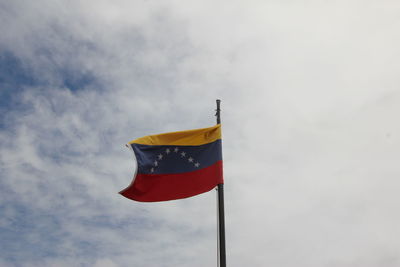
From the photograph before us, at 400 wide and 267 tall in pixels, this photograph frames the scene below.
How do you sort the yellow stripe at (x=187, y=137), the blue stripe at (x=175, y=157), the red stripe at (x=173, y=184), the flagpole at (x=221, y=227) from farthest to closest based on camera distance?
the yellow stripe at (x=187, y=137), the blue stripe at (x=175, y=157), the red stripe at (x=173, y=184), the flagpole at (x=221, y=227)

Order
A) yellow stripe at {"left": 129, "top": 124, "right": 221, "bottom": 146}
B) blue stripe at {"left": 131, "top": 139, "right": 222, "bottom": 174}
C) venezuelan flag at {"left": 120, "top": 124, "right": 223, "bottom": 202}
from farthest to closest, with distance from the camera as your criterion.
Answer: yellow stripe at {"left": 129, "top": 124, "right": 221, "bottom": 146} < blue stripe at {"left": 131, "top": 139, "right": 222, "bottom": 174} < venezuelan flag at {"left": 120, "top": 124, "right": 223, "bottom": 202}

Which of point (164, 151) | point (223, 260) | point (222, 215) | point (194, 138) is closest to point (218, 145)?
point (194, 138)

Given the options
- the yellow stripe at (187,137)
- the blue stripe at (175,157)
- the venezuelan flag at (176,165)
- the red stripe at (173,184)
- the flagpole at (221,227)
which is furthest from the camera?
the yellow stripe at (187,137)

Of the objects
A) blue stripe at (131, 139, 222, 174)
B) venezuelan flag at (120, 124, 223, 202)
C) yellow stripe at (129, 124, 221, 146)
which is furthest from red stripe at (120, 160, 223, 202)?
yellow stripe at (129, 124, 221, 146)

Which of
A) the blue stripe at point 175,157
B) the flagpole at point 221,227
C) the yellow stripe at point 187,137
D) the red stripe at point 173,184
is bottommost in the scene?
the flagpole at point 221,227

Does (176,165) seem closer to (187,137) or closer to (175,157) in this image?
(175,157)

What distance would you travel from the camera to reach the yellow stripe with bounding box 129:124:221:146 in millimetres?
15328

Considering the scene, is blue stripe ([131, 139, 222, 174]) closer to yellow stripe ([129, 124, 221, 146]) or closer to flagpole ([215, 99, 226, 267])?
yellow stripe ([129, 124, 221, 146])

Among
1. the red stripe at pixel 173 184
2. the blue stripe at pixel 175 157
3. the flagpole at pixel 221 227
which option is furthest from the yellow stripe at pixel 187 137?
the flagpole at pixel 221 227

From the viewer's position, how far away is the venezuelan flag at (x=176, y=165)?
48.4ft

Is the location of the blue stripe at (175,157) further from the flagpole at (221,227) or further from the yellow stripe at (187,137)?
the flagpole at (221,227)

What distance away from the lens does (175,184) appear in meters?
15.2

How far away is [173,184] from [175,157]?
1147mm

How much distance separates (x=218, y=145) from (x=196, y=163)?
117cm
